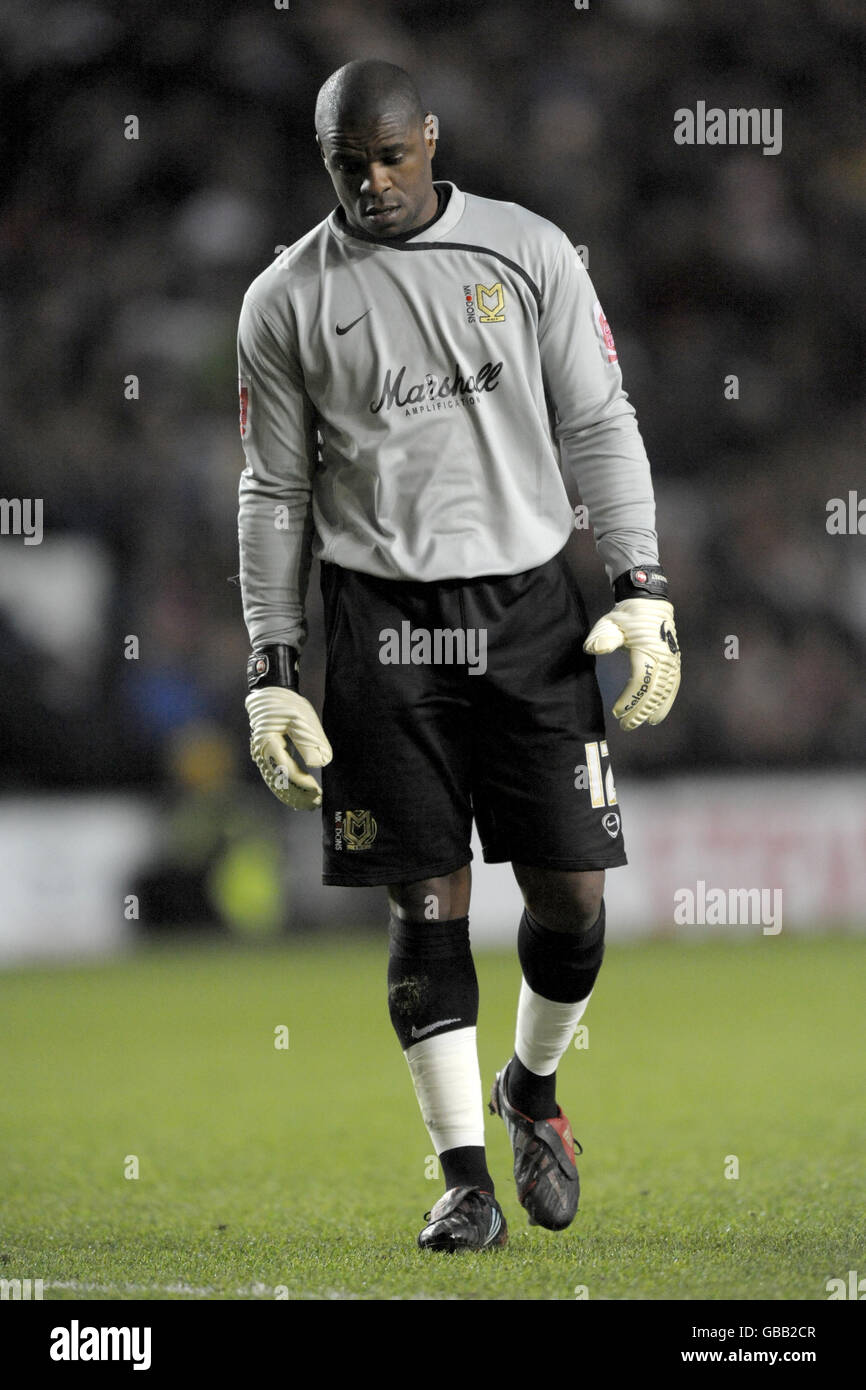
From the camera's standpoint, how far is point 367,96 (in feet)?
10.1

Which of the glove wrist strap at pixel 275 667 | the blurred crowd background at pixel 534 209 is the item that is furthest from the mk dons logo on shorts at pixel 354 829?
the blurred crowd background at pixel 534 209

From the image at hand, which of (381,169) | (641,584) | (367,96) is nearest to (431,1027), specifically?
(641,584)

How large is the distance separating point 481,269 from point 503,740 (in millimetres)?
885

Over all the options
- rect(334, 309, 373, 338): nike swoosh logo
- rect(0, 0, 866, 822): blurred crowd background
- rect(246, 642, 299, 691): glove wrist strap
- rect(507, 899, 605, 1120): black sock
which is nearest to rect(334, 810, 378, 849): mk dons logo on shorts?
rect(246, 642, 299, 691): glove wrist strap

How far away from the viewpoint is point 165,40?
1248cm

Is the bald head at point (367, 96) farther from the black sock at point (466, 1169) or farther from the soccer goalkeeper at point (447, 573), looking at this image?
the black sock at point (466, 1169)

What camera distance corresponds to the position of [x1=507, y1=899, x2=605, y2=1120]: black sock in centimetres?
339

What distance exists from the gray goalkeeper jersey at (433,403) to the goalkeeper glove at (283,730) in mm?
184

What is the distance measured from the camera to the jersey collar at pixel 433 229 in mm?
3242

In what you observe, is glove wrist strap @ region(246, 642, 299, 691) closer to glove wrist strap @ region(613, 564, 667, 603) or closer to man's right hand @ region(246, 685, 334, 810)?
man's right hand @ region(246, 685, 334, 810)

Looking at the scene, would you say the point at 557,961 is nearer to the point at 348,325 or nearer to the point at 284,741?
the point at 284,741

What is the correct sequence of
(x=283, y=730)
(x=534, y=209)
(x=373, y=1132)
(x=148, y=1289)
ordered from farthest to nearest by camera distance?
1. (x=534, y=209)
2. (x=373, y=1132)
3. (x=283, y=730)
4. (x=148, y=1289)

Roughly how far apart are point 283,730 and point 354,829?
24cm

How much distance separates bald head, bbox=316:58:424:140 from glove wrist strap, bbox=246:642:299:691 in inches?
38.6
